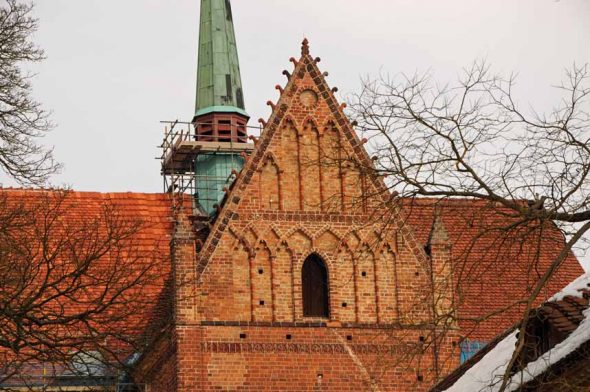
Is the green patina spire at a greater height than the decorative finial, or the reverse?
the green patina spire

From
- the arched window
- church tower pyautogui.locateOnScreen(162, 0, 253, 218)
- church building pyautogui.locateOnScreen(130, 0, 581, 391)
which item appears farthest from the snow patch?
church tower pyautogui.locateOnScreen(162, 0, 253, 218)

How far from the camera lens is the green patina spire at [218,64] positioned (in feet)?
167

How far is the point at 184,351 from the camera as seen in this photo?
127ft

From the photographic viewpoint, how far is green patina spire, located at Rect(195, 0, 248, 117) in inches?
1998

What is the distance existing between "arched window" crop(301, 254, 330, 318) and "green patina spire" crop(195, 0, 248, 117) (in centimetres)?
1118

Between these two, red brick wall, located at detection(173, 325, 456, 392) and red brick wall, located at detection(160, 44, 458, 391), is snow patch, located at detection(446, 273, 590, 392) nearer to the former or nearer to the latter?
red brick wall, located at detection(173, 325, 456, 392)

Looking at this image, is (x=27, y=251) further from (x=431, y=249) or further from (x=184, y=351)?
(x=431, y=249)

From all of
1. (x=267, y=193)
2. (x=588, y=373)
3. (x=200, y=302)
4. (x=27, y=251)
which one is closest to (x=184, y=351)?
(x=200, y=302)

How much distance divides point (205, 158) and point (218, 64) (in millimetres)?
2769

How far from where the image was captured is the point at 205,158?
50375 millimetres

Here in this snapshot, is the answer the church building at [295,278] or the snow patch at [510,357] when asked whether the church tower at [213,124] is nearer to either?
the church building at [295,278]

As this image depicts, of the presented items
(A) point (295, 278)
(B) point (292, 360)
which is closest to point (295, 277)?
(A) point (295, 278)

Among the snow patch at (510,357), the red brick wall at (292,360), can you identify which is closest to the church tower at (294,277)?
the red brick wall at (292,360)

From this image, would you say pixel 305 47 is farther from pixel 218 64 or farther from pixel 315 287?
pixel 218 64
